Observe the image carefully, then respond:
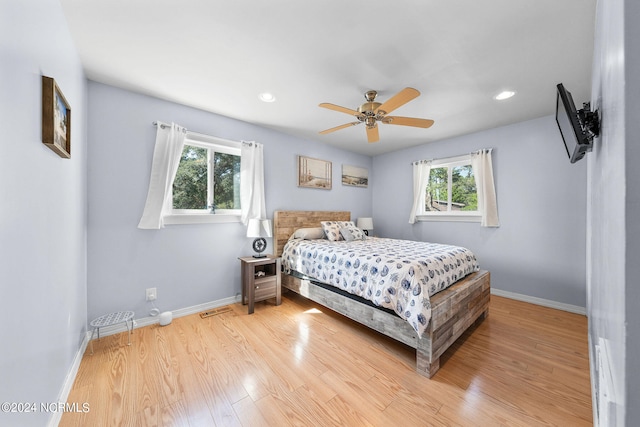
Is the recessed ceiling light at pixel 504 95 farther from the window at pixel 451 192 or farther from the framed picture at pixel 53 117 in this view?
the framed picture at pixel 53 117

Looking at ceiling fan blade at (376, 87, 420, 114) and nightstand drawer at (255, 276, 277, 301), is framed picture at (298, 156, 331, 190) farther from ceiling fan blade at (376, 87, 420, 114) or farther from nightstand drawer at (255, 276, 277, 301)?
ceiling fan blade at (376, 87, 420, 114)

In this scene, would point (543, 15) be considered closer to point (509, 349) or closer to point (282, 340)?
point (509, 349)

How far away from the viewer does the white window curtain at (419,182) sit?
411 cm

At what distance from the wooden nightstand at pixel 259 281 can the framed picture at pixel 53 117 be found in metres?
1.89

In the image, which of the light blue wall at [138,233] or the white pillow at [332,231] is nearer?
the light blue wall at [138,233]

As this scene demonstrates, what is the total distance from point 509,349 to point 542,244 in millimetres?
1753

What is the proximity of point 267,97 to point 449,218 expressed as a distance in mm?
3266

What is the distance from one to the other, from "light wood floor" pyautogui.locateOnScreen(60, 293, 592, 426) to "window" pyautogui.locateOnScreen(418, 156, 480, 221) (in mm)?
1769

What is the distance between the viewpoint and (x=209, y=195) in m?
2.97

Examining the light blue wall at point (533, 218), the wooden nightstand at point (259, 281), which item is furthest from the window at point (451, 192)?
the wooden nightstand at point (259, 281)

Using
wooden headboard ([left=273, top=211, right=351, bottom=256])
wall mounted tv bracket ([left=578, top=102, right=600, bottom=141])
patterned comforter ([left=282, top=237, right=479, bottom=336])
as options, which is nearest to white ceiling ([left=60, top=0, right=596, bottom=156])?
wall mounted tv bracket ([left=578, top=102, right=600, bottom=141])

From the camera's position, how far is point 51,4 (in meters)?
1.31

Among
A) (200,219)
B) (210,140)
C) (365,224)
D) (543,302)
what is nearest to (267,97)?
(210,140)

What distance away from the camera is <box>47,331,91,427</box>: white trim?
1.29 metres
